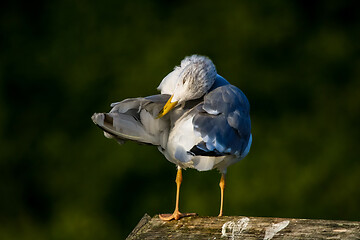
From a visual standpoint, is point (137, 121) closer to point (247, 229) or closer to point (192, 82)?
point (192, 82)

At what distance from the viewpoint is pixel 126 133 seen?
101 inches

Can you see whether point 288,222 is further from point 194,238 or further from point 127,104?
point 127,104

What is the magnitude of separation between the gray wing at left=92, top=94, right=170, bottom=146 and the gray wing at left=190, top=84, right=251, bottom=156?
0.53ft

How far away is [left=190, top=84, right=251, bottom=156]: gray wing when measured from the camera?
8.20 ft

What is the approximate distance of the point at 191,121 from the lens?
102 inches

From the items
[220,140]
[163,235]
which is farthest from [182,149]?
[163,235]

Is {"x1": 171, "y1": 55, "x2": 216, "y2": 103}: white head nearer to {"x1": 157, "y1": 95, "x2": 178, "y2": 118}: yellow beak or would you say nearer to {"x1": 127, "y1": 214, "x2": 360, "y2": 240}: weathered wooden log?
{"x1": 157, "y1": 95, "x2": 178, "y2": 118}: yellow beak

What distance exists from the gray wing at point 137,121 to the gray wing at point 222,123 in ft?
0.53

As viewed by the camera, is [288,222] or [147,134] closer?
[288,222]

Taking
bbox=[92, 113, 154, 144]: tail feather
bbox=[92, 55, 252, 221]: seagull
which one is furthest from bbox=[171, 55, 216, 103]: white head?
bbox=[92, 113, 154, 144]: tail feather

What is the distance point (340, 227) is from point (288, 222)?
0.56 ft

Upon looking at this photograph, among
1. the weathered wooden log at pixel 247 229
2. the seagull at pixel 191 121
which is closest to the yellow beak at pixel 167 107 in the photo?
the seagull at pixel 191 121

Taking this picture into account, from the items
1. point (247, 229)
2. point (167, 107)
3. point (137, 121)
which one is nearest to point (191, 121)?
point (167, 107)

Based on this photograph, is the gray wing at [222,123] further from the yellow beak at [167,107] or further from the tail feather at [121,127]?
the tail feather at [121,127]
